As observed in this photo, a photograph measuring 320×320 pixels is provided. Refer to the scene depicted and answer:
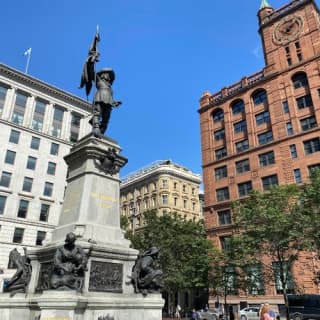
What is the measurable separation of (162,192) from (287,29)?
39.0 metres

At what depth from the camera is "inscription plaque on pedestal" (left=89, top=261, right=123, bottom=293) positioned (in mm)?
9391

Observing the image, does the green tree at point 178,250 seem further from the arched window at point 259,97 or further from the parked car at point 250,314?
the arched window at point 259,97

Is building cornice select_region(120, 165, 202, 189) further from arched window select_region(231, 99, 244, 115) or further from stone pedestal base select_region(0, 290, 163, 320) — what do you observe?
stone pedestal base select_region(0, 290, 163, 320)

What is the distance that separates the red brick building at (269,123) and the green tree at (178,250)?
4.76 metres

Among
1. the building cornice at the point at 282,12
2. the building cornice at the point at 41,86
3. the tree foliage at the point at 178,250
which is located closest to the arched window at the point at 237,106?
the building cornice at the point at 282,12

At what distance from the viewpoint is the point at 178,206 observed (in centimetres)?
7062

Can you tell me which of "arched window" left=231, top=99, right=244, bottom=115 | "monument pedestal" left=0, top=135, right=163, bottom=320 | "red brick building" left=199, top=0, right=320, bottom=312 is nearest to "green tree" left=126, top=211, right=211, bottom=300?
"red brick building" left=199, top=0, right=320, bottom=312

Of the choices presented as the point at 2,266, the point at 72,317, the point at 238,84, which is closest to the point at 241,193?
the point at 238,84

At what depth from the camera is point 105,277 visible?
9.65 metres

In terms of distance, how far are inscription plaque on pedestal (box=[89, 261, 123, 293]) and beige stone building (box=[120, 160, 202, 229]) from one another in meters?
57.8

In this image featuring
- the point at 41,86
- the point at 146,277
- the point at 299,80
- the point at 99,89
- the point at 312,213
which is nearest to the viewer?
the point at 146,277

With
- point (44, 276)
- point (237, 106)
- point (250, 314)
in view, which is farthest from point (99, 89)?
point (237, 106)

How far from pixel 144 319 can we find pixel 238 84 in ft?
165

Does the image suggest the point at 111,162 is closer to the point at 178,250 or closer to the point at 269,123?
the point at 178,250
